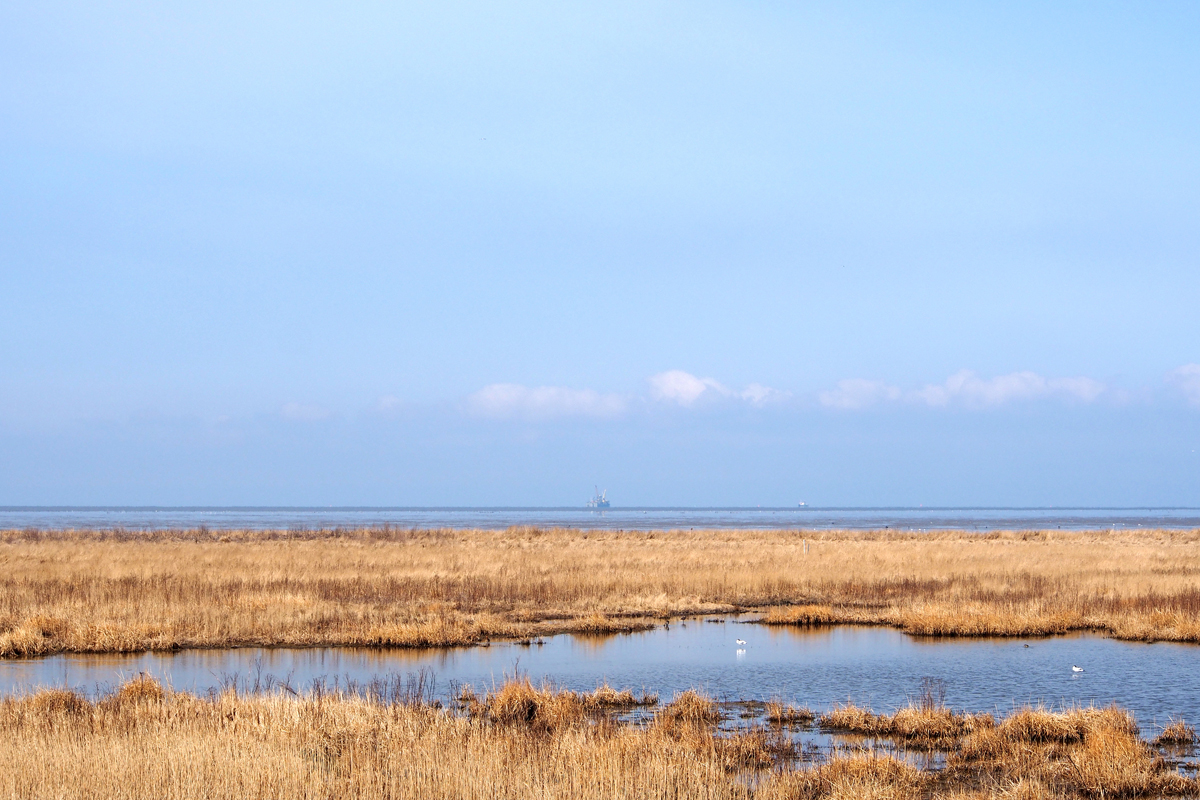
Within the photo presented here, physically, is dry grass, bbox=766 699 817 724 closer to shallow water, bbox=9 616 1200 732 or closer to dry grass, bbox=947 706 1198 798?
shallow water, bbox=9 616 1200 732

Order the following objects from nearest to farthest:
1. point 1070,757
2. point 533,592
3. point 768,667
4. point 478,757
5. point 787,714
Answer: point 478,757
point 1070,757
point 787,714
point 768,667
point 533,592

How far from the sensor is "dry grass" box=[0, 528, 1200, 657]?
24875 millimetres

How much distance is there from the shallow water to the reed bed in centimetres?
285

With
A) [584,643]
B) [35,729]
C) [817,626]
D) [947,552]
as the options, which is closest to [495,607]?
[584,643]

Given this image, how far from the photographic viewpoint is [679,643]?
24.5m

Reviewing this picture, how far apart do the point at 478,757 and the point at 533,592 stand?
21.2 m

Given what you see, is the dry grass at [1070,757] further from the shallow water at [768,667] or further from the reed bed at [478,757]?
the shallow water at [768,667]

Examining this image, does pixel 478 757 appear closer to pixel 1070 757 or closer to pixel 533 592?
pixel 1070 757

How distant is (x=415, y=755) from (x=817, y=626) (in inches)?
716

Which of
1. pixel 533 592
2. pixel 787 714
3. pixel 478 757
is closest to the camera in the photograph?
pixel 478 757

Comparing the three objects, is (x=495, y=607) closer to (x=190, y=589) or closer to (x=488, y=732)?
(x=190, y=589)

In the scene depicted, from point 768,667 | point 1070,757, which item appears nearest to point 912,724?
point 1070,757

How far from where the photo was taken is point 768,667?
20953 mm

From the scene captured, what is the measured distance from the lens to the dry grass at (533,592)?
2488 centimetres
